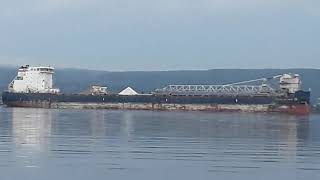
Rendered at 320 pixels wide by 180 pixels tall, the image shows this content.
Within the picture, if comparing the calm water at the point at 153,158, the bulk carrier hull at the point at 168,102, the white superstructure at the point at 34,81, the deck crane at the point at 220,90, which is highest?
the white superstructure at the point at 34,81

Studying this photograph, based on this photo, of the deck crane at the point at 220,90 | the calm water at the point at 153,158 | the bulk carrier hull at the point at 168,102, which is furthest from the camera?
the deck crane at the point at 220,90

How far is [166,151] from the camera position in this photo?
2053cm

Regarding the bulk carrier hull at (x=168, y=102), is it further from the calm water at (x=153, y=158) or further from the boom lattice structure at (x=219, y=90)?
the calm water at (x=153, y=158)

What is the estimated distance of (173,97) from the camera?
288ft

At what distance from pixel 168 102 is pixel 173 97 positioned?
874 mm

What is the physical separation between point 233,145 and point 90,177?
986 cm

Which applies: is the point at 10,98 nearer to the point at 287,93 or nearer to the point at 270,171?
the point at 287,93

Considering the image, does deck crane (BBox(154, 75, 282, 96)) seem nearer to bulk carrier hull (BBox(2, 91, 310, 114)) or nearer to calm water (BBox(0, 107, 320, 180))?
bulk carrier hull (BBox(2, 91, 310, 114))

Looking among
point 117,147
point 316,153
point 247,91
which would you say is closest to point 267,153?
point 316,153

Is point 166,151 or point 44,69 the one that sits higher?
point 44,69

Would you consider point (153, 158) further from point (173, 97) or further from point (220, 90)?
point (220, 90)

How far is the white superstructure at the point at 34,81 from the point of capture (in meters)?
96.9

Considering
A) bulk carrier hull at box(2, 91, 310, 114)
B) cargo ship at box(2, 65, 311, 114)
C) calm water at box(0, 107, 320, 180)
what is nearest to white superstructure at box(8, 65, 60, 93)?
cargo ship at box(2, 65, 311, 114)

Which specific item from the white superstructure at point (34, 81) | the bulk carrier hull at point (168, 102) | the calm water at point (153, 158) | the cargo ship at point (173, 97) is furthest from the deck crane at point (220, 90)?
the calm water at point (153, 158)
